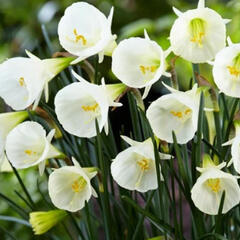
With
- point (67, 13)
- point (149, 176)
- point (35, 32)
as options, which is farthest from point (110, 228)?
point (35, 32)

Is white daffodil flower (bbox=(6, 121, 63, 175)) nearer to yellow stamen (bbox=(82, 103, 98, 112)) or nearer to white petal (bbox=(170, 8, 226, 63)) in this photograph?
yellow stamen (bbox=(82, 103, 98, 112))

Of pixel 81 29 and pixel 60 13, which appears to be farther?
pixel 60 13

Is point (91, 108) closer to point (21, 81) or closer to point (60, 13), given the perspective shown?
point (21, 81)

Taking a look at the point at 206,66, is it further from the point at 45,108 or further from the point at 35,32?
the point at 45,108

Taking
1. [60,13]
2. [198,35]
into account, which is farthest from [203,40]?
[60,13]

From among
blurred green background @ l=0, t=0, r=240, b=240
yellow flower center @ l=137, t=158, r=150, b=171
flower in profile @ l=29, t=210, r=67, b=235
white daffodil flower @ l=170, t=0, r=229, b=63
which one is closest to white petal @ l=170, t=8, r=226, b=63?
white daffodil flower @ l=170, t=0, r=229, b=63

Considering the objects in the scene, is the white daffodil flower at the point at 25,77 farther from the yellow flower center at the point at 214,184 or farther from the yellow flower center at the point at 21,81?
the yellow flower center at the point at 214,184

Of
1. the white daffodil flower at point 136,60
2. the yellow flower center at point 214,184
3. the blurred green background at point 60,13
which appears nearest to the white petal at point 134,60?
the white daffodil flower at point 136,60
